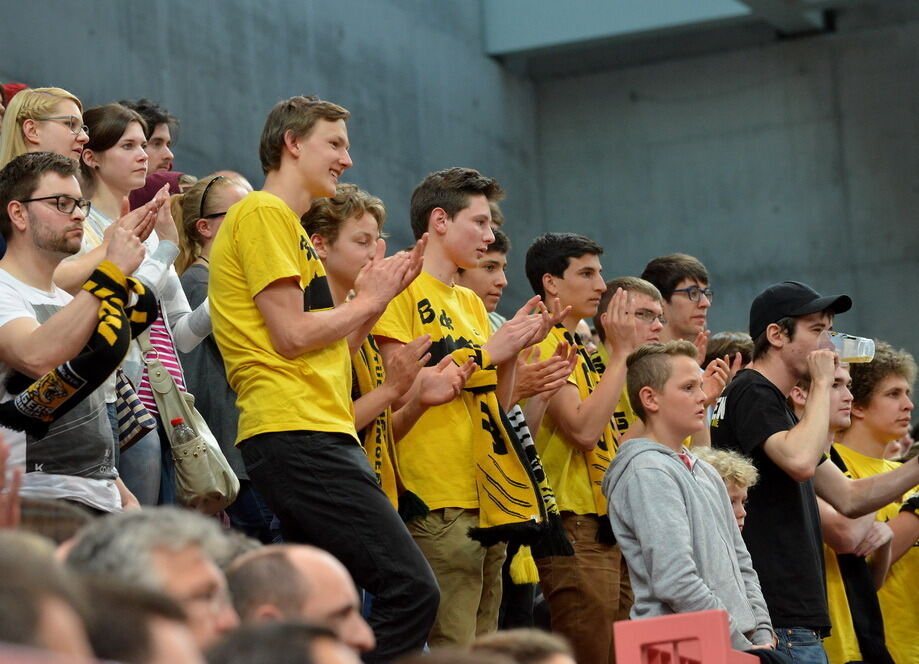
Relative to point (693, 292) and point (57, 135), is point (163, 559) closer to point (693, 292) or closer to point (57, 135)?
A: point (57, 135)

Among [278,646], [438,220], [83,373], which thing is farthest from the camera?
[438,220]

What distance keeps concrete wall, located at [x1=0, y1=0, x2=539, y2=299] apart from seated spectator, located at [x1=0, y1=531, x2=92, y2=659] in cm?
475

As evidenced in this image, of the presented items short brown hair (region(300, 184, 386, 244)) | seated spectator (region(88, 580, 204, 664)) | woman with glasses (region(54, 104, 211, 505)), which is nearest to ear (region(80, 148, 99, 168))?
woman with glasses (region(54, 104, 211, 505))

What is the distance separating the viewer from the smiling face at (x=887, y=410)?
5.18m

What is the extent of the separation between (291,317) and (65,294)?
580 mm

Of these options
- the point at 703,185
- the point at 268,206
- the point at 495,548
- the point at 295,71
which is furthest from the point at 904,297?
the point at 268,206

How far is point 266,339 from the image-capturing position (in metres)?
3.35

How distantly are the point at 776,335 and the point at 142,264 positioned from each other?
2.25m

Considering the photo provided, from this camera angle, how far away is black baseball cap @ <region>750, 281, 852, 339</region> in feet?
15.0

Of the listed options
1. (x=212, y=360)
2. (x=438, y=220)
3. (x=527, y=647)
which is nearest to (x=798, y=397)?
(x=438, y=220)

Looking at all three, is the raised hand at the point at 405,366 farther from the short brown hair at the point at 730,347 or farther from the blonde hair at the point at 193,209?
the short brown hair at the point at 730,347

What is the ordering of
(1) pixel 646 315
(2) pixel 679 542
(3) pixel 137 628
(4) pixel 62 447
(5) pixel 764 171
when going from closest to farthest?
(3) pixel 137 628 → (4) pixel 62 447 → (2) pixel 679 542 → (1) pixel 646 315 → (5) pixel 764 171

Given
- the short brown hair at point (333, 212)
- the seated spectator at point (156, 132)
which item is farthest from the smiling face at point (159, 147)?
the short brown hair at point (333, 212)

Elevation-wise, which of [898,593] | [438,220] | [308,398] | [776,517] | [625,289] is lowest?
[898,593]
